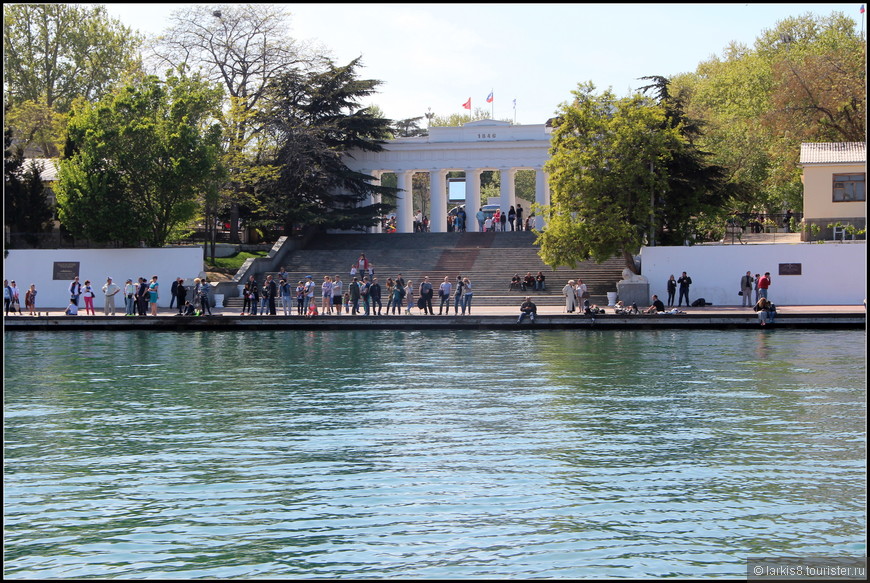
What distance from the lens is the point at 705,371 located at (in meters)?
24.3

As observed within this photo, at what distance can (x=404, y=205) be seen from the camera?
60.7 metres

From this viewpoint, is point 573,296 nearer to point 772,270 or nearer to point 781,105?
point 772,270

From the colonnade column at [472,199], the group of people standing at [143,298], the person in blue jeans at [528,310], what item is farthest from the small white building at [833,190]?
the group of people standing at [143,298]

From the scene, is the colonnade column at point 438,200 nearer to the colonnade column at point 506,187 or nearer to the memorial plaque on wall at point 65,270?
the colonnade column at point 506,187

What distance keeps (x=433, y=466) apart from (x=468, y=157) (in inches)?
1788

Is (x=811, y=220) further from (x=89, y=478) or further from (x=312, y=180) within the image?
(x=89, y=478)

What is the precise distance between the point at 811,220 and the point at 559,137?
1194 cm

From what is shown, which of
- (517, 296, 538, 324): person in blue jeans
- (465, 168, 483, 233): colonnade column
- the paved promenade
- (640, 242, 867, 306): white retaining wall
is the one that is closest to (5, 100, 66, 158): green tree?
(465, 168, 483, 233): colonnade column

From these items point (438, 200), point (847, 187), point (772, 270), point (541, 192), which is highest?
point (541, 192)

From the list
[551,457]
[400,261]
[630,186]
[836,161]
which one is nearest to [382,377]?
[551,457]

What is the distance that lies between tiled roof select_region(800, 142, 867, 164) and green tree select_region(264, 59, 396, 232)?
21.7 m

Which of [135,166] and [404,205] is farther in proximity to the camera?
[404,205]

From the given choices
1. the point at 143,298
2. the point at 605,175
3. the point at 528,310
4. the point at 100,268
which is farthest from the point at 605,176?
the point at 100,268

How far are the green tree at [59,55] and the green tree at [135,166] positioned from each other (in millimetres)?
26548
